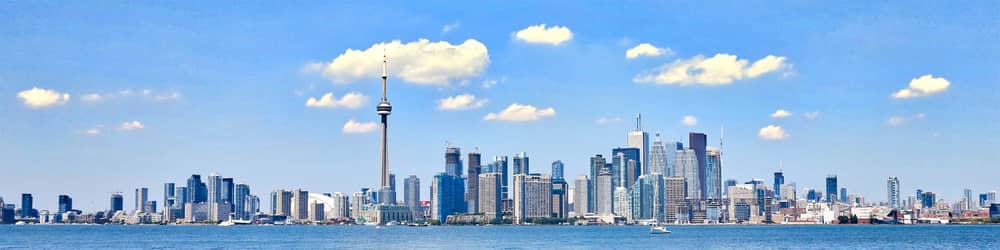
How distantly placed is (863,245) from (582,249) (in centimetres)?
4273

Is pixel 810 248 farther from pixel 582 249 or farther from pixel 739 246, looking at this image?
pixel 582 249

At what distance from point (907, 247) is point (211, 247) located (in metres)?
91.2

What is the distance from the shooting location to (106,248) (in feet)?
540

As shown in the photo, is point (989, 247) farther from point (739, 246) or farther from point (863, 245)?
point (739, 246)

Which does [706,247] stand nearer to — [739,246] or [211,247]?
[739,246]

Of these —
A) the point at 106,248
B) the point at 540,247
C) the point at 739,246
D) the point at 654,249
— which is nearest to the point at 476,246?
the point at 540,247

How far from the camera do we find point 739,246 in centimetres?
16312

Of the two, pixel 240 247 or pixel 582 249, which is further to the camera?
pixel 240 247

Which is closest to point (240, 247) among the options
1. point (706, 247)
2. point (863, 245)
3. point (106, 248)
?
point (106, 248)

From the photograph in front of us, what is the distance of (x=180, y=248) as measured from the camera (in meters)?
161

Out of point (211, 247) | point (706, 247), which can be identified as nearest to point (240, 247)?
point (211, 247)

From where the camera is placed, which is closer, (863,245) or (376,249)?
(376,249)

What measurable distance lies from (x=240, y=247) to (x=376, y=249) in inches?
863

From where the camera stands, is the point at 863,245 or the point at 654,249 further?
the point at 863,245
